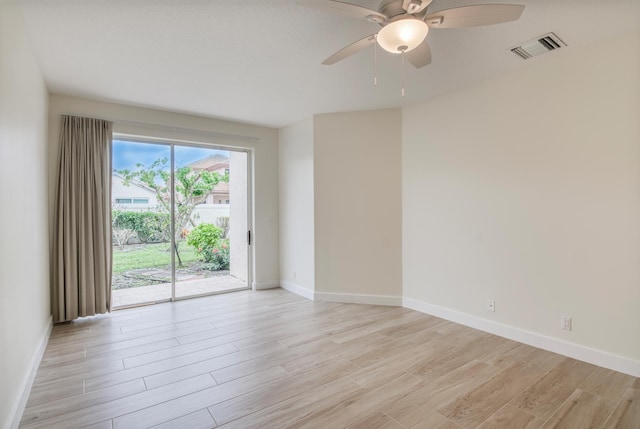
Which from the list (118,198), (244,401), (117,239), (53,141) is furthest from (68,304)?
(244,401)

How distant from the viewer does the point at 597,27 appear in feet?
7.84

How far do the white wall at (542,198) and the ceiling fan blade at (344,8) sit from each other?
6.80 feet

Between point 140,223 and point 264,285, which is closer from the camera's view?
point 140,223

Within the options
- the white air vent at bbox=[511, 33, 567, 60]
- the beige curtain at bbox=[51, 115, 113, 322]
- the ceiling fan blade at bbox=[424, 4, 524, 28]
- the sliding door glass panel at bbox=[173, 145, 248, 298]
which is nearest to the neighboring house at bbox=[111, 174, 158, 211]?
the beige curtain at bbox=[51, 115, 113, 322]

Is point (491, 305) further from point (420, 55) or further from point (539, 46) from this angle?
point (420, 55)

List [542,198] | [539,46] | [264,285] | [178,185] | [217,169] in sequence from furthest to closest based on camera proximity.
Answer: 1. [264,285]
2. [217,169]
3. [178,185]
4. [542,198]
5. [539,46]

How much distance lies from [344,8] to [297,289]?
4.04m

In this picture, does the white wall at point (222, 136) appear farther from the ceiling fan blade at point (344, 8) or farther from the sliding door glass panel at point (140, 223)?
the ceiling fan blade at point (344, 8)

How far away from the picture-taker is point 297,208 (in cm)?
500

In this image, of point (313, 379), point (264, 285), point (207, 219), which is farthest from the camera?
point (264, 285)

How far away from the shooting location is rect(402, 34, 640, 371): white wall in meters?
2.54

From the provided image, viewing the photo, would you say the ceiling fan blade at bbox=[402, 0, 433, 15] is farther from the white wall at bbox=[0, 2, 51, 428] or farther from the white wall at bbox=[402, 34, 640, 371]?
the white wall at bbox=[0, 2, 51, 428]

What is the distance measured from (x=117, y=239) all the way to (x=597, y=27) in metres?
5.43

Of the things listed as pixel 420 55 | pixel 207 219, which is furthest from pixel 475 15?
pixel 207 219
